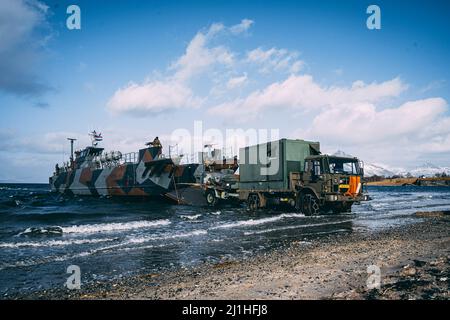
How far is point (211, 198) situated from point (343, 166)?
11552mm

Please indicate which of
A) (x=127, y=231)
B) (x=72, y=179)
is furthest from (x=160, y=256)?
(x=72, y=179)

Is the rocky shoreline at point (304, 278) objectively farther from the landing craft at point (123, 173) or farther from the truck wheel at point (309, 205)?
the landing craft at point (123, 173)

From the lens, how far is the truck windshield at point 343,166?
17.0 meters

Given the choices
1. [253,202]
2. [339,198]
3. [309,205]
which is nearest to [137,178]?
[253,202]

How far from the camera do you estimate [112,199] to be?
116 ft

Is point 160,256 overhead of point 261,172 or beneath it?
beneath

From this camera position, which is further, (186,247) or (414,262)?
(186,247)

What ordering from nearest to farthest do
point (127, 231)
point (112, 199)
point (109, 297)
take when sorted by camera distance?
point (109, 297), point (127, 231), point (112, 199)

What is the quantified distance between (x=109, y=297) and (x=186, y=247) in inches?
187

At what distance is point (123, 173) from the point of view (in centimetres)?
3309

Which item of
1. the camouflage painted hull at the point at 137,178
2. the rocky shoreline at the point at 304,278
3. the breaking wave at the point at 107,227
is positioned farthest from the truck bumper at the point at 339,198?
the camouflage painted hull at the point at 137,178

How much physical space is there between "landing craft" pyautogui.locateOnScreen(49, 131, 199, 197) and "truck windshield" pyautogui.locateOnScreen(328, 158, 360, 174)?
13.5 metres

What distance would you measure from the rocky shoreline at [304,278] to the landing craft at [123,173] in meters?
20.5
